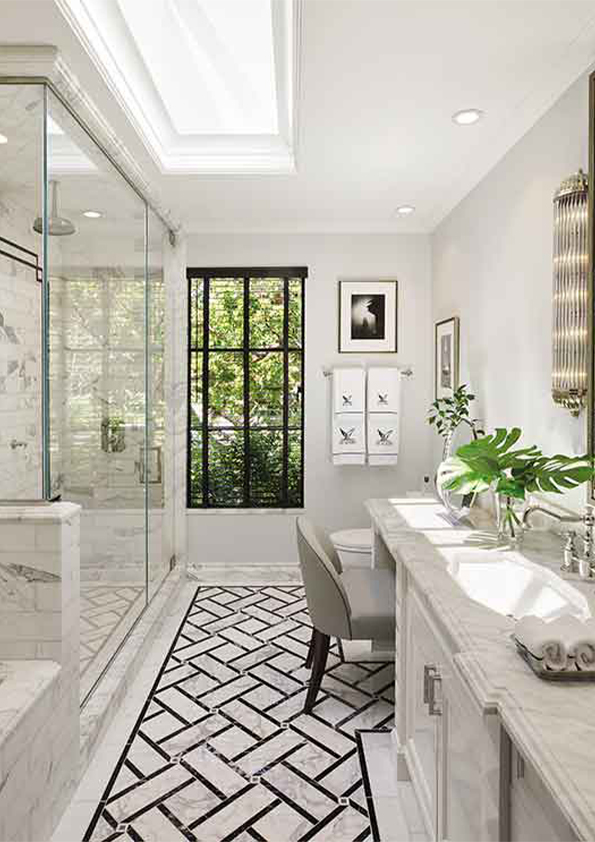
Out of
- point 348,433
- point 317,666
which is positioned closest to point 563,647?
point 317,666

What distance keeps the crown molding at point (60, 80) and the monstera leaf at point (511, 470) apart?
73.3 inches

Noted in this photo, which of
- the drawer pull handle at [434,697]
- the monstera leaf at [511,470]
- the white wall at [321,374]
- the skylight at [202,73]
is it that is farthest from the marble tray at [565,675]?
the white wall at [321,374]

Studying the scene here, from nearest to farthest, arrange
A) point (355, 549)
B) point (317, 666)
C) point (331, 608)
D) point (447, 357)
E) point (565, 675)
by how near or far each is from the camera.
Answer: point (565, 675) → point (331, 608) → point (317, 666) → point (355, 549) → point (447, 357)

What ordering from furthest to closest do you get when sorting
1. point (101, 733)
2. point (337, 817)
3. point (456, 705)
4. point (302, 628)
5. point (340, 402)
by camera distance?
point (340, 402) < point (302, 628) < point (101, 733) < point (337, 817) < point (456, 705)

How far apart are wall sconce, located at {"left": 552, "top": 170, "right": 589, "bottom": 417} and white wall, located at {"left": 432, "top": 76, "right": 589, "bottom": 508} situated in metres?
0.11

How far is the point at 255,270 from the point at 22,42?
2624 millimetres

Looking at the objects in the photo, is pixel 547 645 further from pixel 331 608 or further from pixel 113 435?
pixel 113 435

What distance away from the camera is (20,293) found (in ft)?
7.20

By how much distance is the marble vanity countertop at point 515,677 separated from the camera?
0.93 meters

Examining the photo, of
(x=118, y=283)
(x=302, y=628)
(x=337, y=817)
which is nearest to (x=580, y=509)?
(x=337, y=817)

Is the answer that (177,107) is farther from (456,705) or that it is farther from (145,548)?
(456,705)

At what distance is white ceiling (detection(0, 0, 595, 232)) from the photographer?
198 centimetres

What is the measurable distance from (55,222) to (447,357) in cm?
254

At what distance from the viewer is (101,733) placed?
2.51 m
